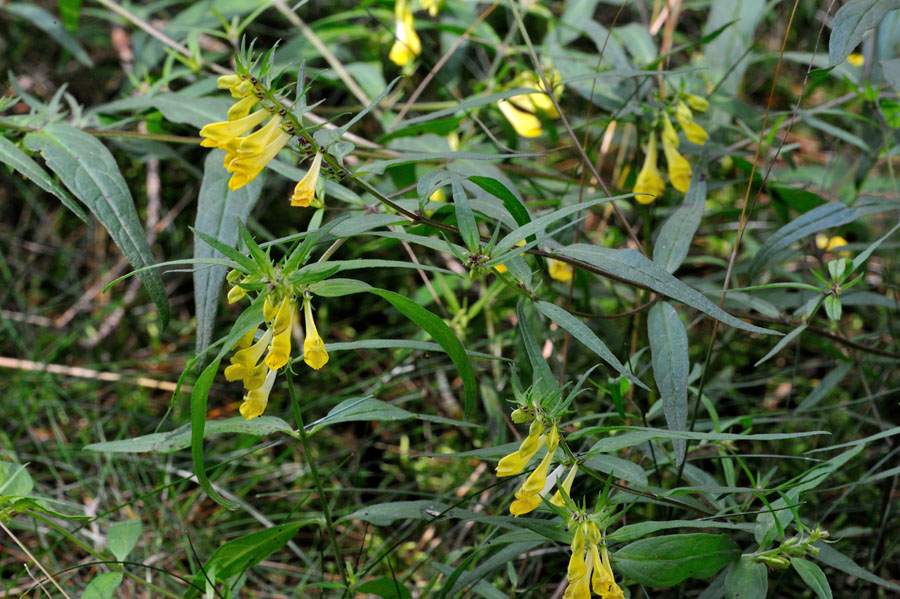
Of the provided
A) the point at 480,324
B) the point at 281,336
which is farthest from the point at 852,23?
the point at 480,324

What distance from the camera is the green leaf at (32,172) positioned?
101 centimetres

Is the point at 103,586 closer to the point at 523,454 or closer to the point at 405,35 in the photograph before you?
the point at 523,454

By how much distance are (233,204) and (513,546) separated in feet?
1.95

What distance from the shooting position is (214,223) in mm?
1077

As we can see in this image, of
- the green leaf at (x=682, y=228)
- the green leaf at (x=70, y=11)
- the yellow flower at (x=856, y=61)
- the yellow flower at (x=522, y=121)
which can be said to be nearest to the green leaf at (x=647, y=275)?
the green leaf at (x=682, y=228)

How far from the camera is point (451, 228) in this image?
2.95 ft

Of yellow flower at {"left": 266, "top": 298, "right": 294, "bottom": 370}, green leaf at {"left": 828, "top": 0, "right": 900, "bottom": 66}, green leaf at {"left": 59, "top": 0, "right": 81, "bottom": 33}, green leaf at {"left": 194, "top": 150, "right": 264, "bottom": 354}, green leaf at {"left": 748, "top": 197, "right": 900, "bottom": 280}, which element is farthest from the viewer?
green leaf at {"left": 59, "top": 0, "right": 81, "bottom": 33}

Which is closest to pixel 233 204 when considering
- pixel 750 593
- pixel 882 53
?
pixel 750 593

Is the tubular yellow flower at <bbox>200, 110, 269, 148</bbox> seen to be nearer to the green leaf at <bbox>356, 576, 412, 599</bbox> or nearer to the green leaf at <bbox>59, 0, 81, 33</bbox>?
the green leaf at <bbox>356, 576, 412, 599</bbox>

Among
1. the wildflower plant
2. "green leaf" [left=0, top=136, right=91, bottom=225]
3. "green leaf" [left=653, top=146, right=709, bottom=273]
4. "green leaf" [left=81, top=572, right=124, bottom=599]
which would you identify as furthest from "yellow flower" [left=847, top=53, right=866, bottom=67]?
"green leaf" [left=81, top=572, right=124, bottom=599]

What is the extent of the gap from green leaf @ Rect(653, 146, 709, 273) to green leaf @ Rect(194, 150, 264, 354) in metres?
0.57

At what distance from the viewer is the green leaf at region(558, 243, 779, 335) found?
82cm

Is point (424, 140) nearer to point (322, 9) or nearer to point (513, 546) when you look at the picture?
point (513, 546)

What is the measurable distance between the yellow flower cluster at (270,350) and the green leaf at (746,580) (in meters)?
0.49
